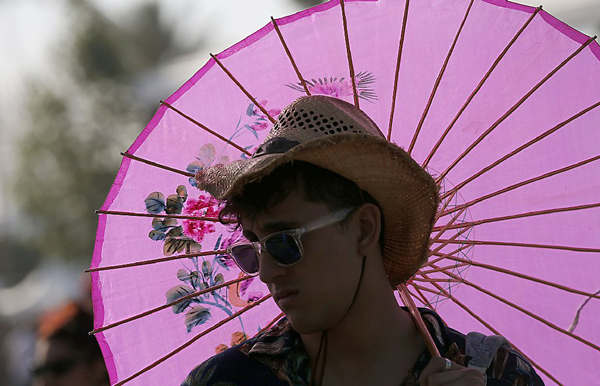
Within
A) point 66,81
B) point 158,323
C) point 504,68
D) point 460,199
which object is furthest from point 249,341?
point 66,81

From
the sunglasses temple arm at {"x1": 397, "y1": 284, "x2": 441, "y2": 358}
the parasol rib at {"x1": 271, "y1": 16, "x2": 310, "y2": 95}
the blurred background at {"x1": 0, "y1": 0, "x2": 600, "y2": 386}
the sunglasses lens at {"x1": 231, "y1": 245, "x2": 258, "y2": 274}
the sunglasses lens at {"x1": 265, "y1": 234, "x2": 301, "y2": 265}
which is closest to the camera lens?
the sunglasses lens at {"x1": 265, "y1": 234, "x2": 301, "y2": 265}

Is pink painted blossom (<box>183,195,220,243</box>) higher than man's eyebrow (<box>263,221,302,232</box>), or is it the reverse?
pink painted blossom (<box>183,195,220,243</box>)

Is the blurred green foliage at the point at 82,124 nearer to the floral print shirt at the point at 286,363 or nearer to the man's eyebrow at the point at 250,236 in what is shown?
the floral print shirt at the point at 286,363

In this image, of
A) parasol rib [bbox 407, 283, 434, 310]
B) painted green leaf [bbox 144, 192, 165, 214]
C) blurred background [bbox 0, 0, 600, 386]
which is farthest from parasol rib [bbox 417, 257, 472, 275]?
blurred background [bbox 0, 0, 600, 386]

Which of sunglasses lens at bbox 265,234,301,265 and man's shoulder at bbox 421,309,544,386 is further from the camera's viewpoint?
man's shoulder at bbox 421,309,544,386

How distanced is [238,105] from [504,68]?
0.85m

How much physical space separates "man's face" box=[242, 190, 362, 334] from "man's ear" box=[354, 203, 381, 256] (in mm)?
65

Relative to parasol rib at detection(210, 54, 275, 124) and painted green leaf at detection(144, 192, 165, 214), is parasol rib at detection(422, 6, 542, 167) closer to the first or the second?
parasol rib at detection(210, 54, 275, 124)

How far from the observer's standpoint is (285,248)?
1.98 m

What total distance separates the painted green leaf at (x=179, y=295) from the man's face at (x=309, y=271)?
521mm

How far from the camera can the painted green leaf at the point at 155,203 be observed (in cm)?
249

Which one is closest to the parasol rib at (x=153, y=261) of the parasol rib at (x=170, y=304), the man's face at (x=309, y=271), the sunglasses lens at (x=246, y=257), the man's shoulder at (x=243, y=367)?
the parasol rib at (x=170, y=304)

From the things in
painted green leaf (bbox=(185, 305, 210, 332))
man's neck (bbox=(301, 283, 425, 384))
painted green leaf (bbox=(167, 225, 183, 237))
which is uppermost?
painted green leaf (bbox=(167, 225, 183, 237))

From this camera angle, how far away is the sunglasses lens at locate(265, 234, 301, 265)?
77.7 inches
